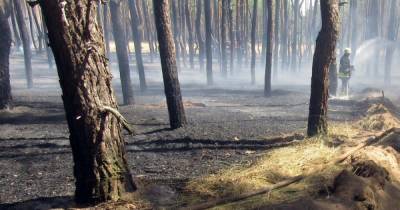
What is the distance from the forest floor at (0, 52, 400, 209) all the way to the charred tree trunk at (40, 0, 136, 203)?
0.59 metres

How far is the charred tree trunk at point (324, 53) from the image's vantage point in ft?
26.4

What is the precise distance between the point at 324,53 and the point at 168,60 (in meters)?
3.50

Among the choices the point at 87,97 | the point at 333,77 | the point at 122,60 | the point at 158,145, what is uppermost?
the point at 87,97

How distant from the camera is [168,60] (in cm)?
940

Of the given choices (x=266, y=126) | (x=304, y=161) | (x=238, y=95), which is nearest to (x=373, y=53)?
(x=238, y=95)

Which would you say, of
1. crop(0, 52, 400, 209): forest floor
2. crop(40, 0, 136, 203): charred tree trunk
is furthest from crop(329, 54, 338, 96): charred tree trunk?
crop(40, 0, 136, 203): charred tree trunk

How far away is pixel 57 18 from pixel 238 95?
51.4ft

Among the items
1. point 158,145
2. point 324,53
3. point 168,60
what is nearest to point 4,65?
point 168,60

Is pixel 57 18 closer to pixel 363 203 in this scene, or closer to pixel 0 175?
pixel 0 175

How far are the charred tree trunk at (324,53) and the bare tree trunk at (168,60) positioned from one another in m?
3.14

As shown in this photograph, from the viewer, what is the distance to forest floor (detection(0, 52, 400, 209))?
18.3 ft

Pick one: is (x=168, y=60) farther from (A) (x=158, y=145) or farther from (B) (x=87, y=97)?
(B) (x=87, y=97)

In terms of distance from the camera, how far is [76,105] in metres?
4.30

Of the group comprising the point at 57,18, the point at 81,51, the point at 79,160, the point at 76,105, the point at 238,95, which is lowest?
the point at 238,95
